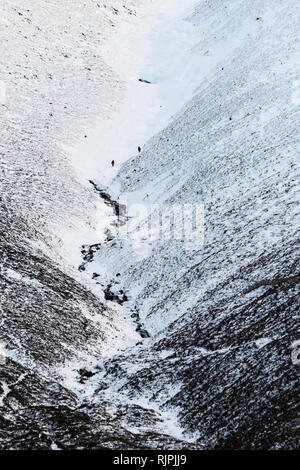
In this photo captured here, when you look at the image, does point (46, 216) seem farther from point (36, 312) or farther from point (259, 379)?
point (259, 379)

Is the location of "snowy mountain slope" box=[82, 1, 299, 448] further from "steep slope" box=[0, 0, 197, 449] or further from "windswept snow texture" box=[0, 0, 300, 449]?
"steep slope" box=[0, 0, 197, 449]

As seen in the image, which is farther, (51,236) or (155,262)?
(51,236)

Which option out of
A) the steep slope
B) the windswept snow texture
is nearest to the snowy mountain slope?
the windswept snow texture

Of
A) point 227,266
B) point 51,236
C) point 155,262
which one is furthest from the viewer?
point 51,236

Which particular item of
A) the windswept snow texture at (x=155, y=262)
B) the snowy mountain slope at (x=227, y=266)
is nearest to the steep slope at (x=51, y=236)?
the windswept snow texture at (x=155, y=262)

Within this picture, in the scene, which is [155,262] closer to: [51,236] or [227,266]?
[227,266]

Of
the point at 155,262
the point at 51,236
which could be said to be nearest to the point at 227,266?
the point at 155,262

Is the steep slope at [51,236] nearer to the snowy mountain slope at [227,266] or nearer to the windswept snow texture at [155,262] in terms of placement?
the windswept snow texture at [155,262]
